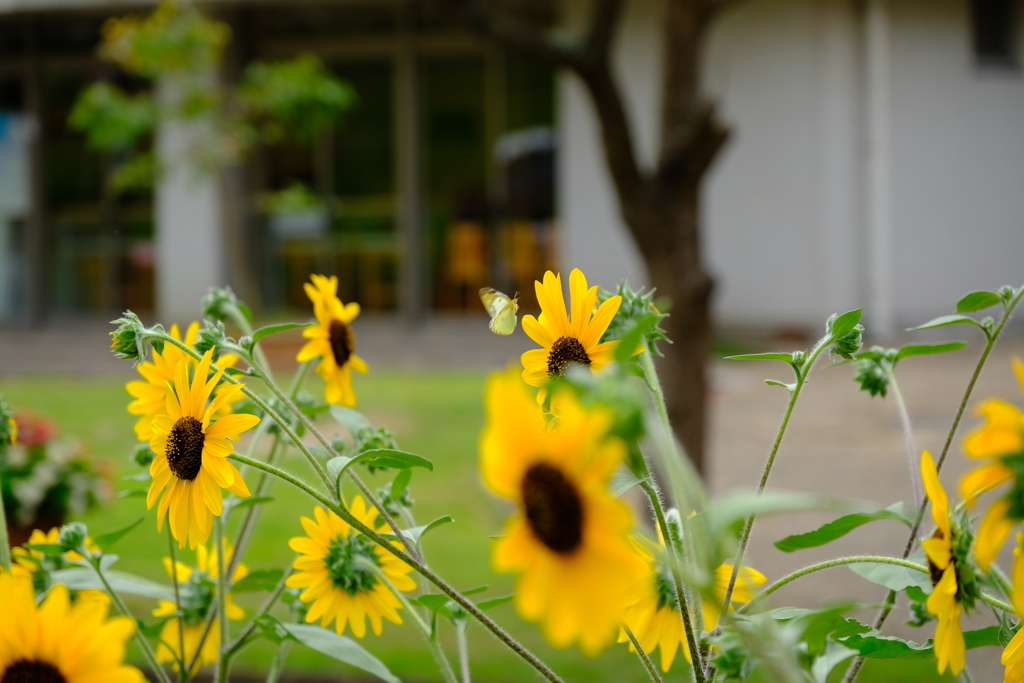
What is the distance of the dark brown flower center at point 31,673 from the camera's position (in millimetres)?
514

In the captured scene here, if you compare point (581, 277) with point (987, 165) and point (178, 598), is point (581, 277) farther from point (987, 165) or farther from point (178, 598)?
point (987, 165)

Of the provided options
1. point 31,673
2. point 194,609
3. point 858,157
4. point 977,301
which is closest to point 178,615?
point 194,609

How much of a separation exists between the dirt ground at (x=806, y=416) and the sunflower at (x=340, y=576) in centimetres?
125

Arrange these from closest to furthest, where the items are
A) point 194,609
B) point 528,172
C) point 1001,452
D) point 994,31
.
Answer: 1. point 1001,452
2. point 194,609
3. point 994,31
4. point 528,172

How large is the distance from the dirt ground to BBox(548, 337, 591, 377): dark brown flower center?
1.30 metres

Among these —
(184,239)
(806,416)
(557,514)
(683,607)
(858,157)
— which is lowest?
(806,416)

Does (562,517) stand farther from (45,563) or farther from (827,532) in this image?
(45,563)

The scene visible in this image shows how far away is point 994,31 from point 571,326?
1141 centimetres

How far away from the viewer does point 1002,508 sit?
42cm

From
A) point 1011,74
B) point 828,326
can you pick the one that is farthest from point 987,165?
point 828,326

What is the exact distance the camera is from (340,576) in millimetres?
830

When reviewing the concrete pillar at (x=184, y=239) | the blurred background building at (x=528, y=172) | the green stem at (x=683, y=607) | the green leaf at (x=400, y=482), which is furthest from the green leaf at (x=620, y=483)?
the concrete pillar at (x=184, y=239)

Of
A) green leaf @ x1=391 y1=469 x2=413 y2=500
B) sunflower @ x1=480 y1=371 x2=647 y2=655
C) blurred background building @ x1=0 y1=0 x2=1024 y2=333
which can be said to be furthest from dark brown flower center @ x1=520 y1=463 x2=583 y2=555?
blurred background building @ x1=0 y1=0 x2=1024 y2=333

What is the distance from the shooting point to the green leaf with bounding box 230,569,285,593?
0.91 meters
